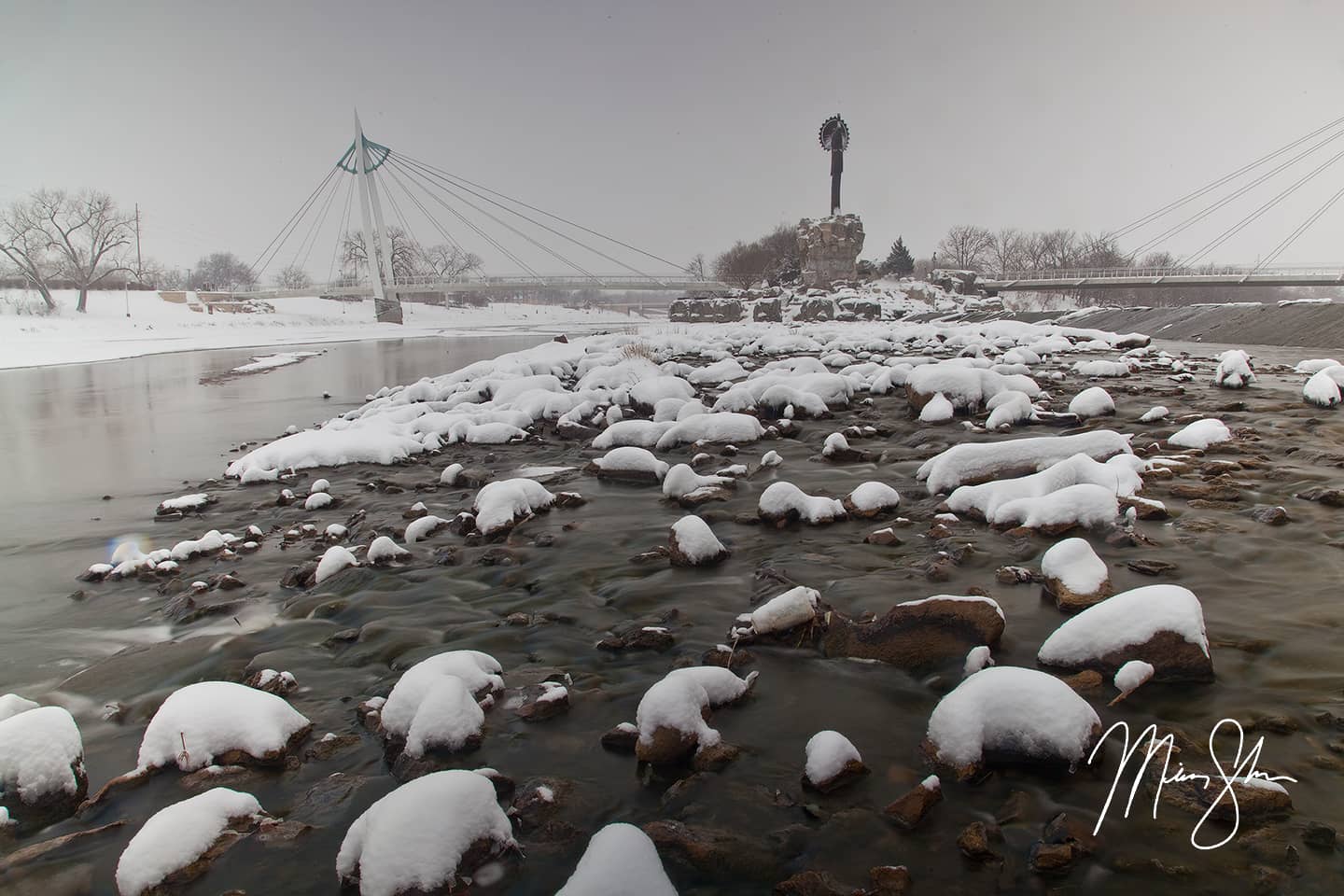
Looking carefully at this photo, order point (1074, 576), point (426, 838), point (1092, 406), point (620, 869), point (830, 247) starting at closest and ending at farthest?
point (620, 869) < point (426, 838) < point (1074, 576) < point (1092, 406) < point (830, 247)

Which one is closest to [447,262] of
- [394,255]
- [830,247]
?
[394,255]

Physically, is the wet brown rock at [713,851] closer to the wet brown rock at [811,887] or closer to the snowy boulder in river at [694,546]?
the wet brown rock at [811,887]

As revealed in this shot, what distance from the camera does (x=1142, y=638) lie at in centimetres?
270

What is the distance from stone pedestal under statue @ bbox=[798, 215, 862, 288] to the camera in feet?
160

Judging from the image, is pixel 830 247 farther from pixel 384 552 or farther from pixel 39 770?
pixel 39 770

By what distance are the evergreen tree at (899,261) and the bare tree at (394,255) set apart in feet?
184

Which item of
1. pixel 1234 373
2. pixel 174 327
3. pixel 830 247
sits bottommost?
pixel 1234 373

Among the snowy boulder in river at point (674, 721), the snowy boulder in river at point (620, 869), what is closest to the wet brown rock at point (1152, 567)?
the snowy boulder in river at point (674, 721)

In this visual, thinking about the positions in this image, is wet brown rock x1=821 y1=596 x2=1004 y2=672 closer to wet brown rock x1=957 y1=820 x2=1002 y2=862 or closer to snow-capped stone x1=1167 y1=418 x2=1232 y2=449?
wet brown rock x1=957 y1=820 x2=1002 y2=862

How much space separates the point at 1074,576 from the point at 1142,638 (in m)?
0.71

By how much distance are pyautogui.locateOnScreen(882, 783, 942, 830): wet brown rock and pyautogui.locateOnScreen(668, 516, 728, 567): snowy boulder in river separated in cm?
220

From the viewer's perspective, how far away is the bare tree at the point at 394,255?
82438mm

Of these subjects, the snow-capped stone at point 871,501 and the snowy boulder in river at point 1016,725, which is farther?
the snow-capped stone at point 871,501

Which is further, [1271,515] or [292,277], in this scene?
[292,277]
